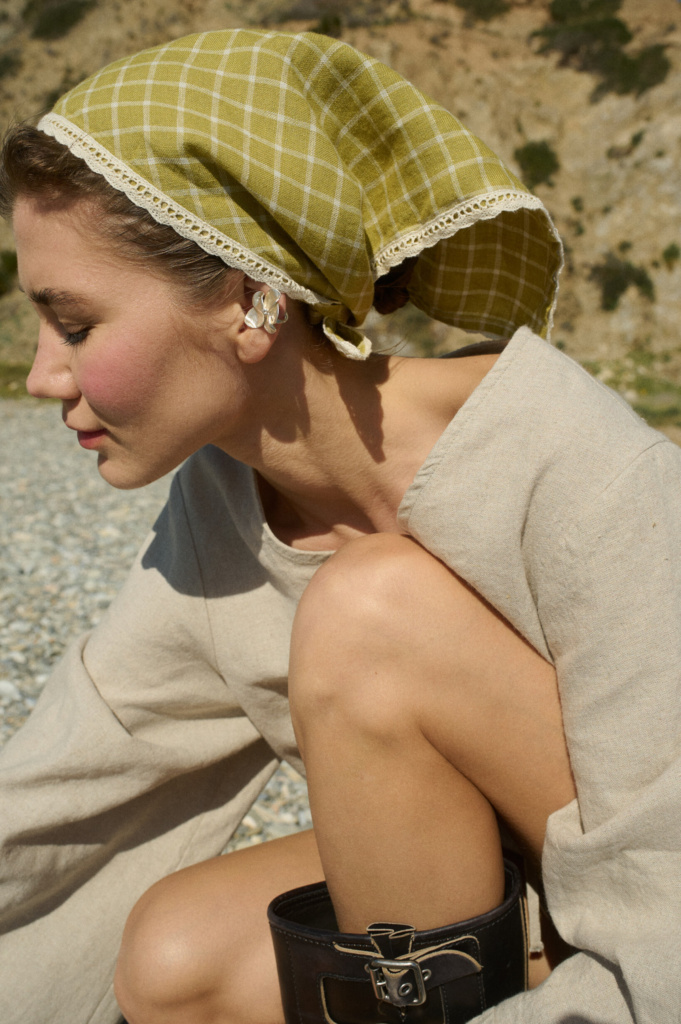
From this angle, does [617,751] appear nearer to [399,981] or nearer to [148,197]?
[399,981]

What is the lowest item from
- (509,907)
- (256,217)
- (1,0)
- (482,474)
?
(1,0)

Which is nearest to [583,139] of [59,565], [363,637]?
[59,565]

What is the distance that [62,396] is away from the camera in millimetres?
1836

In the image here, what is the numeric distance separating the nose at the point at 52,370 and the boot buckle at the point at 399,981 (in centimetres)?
125

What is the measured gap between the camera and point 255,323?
1776mm

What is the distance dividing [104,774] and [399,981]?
90 centimetres

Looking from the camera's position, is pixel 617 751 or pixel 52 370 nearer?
pixel 617 751

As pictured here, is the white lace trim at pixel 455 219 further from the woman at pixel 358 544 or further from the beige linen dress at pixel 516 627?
the beige linen dress at pixel 516 627

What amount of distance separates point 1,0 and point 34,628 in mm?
32326

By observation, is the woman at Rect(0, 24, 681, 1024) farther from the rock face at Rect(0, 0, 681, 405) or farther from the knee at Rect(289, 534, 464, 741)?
the rock face at Rect(0, 0, 681, 405)

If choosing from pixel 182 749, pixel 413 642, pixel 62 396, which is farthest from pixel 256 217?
pixel 182 749

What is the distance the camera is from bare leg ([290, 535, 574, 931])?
1.58 m

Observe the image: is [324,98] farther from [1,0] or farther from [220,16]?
[1,0]

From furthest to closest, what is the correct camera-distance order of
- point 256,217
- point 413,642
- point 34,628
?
point 34,628
point 256,217
point 413,642
